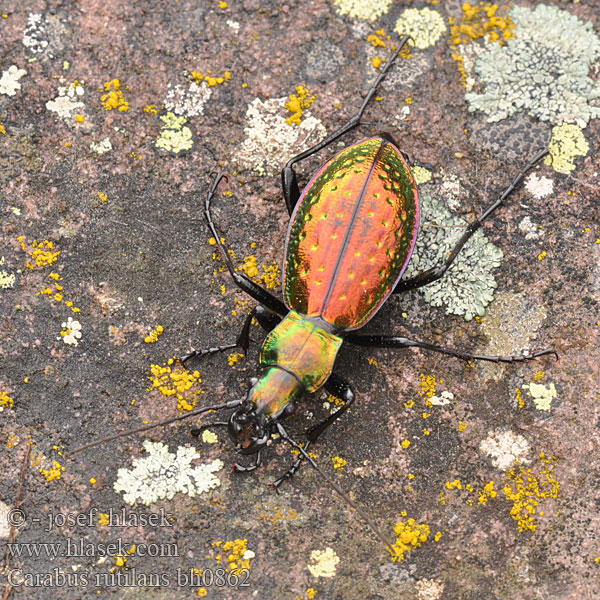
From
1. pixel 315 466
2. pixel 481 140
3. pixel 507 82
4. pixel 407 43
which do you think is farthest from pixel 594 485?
pixel 407 43

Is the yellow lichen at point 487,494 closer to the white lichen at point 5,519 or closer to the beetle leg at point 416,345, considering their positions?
the beetle leg at point 416,345

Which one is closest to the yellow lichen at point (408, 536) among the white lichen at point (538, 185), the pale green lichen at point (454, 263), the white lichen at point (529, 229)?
the pale green lichen at point (454, 263)

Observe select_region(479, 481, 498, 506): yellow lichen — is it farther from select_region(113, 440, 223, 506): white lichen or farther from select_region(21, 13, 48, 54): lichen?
select_region(21, 13, 48, 54): lichen

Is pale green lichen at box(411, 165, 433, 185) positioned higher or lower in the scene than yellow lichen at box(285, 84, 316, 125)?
lower

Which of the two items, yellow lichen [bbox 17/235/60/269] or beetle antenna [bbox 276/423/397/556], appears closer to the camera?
beetle antenna [bbox 276/423/397/556]

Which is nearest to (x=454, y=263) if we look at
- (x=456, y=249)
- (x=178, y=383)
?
(x=456, y=249)

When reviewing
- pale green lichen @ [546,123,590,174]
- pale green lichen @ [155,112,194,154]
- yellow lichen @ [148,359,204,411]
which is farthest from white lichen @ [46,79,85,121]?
pale green lichen @ [546,123,590,174]
